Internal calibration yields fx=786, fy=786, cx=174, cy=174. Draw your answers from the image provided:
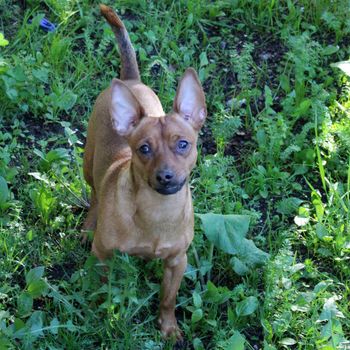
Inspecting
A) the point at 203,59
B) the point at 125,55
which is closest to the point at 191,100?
the point at 125,55

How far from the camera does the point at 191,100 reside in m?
3.39

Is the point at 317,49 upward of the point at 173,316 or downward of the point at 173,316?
upward

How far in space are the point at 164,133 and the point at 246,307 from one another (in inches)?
37.8

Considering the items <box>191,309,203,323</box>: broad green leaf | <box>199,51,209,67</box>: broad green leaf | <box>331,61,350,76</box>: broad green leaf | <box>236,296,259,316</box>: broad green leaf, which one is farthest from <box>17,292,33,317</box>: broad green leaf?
<box>331,61,350,76</box>: broad green leaf

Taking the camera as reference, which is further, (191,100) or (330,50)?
(330,50)

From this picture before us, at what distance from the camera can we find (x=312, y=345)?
3541 millimetres

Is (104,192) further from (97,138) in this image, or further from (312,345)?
(312,345)

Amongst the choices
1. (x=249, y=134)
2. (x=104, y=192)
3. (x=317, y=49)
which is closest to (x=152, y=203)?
(x=104, y=192)

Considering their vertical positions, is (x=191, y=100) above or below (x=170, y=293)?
above

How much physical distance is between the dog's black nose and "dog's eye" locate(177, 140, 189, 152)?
0.16 metres

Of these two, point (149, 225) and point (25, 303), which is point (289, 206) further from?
point (25, 303)

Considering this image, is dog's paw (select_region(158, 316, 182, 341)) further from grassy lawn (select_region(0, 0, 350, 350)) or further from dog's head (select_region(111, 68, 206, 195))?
dog's head (select_region(111, 68, 206, 195))

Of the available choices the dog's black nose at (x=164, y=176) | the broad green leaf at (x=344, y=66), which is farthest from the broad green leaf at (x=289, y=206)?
the dog's black nose at (x=164, y=176)

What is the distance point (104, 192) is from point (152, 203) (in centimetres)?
33
